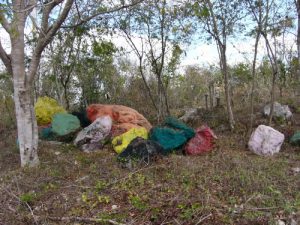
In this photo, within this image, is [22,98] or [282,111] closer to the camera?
[22,98]

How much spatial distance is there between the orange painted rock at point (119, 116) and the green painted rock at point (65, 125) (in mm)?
384

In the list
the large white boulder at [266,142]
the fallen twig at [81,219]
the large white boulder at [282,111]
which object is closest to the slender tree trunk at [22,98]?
the fallen twig at [81,219]

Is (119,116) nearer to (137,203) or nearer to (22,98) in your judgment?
(22,98)

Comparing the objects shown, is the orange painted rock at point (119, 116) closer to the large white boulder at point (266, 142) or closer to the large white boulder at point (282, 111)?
the large white boulder at point (266, 142)

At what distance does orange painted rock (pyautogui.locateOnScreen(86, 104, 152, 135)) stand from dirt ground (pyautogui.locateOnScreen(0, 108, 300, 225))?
1.33 meters

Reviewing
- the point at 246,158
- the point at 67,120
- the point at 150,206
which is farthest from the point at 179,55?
the point at 150,206

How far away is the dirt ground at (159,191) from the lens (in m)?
3.44

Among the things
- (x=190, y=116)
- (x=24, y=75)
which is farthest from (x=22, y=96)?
(x=190, y=116)

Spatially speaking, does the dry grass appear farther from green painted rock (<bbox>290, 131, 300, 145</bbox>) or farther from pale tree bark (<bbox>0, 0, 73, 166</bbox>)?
green painted rock (<bbox>290, 131, 300, 145</bbox>)

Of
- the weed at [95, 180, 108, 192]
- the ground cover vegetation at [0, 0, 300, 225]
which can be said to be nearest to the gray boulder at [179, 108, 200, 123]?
the ground cover vegetation at [0, 0, 300, 225]

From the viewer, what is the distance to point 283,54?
29.1ft

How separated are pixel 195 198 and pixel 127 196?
744 mm

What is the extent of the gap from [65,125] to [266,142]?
11.5ft

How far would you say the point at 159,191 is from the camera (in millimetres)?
3928
